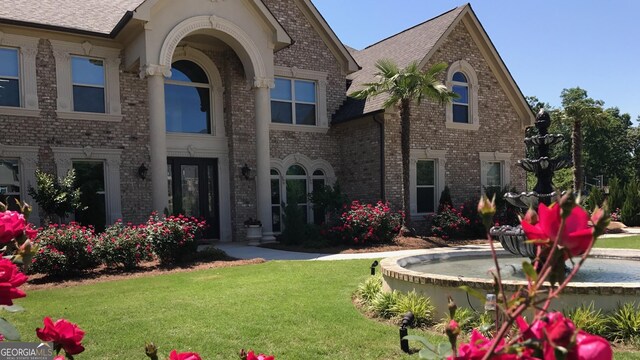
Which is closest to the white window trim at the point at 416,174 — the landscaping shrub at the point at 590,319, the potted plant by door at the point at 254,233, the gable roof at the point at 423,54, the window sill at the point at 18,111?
the gable roof at the point at 423,54

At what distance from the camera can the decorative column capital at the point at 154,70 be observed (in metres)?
13.6

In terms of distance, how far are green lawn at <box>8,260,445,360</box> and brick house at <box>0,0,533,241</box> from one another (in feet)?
20.0

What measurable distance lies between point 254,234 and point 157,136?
4.51 meters

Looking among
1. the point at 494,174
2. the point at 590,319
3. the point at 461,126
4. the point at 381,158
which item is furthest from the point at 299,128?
the point at 590,319

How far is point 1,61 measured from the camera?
44.4 feet

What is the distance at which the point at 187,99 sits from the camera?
1667 cm

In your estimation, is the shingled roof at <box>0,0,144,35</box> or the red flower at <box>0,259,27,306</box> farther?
the shingled roof at <box>0,0,144,35</box>

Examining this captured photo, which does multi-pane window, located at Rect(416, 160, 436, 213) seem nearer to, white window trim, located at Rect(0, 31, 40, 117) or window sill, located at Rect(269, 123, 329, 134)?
window sill, located at Rect(269, 123, 329, 134)

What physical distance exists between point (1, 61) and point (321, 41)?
10959 mm

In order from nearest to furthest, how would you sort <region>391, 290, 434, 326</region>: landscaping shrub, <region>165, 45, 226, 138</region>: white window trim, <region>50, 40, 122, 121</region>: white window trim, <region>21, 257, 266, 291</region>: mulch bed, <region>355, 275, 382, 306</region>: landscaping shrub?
<region>391, 290, 434, 326</region>: landscaping shrub → <region>355, 275, 382, 306</region>: landscaping shrub → <region>21, 257, 266, 291</region>: mulch bed → <region>50, 40, 122, 121</region>: white window trim → <region>165, 45, 226, 138</region>: white window trim

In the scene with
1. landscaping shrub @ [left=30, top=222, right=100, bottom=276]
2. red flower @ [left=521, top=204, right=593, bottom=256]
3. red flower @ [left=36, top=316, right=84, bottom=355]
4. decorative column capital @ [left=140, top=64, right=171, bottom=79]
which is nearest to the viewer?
red flower @ [left=521, top=204, right=593, bottom=256]

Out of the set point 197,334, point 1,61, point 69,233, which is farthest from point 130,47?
point 197,334

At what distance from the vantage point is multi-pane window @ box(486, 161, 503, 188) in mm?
20328

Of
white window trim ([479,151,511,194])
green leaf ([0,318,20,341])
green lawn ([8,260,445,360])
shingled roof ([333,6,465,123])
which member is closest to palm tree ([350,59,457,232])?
shingled roof ([333,6,465,123])
